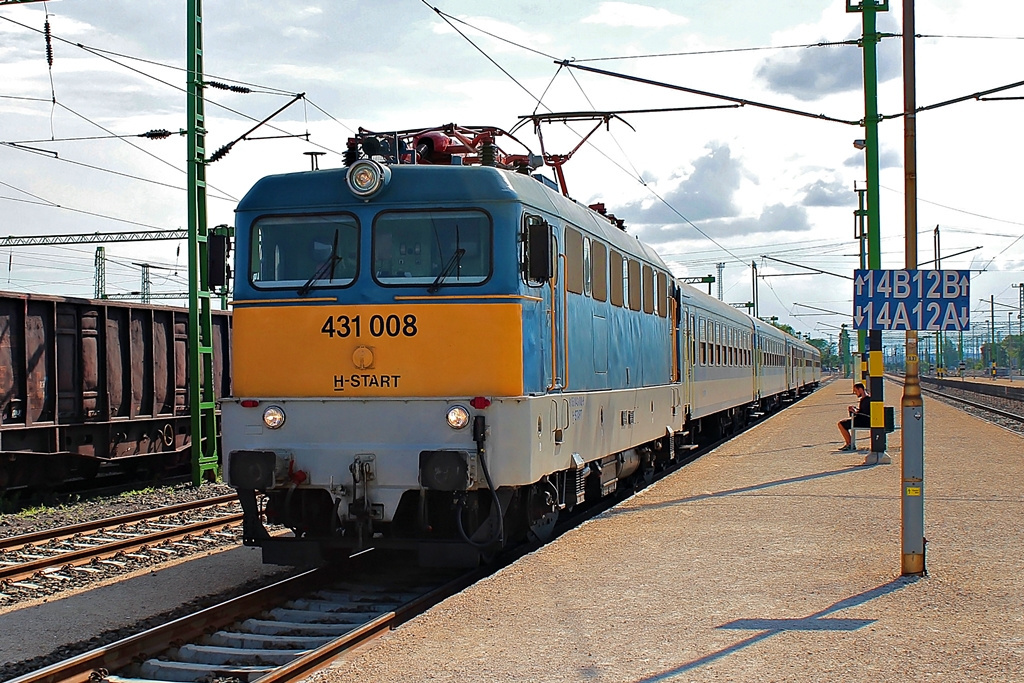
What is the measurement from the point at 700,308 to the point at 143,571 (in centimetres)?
1348

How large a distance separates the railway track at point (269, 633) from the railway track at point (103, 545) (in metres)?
2.07

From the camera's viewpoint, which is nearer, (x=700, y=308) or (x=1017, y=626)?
(x=1017, y=626)

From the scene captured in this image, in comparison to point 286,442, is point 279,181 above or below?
above

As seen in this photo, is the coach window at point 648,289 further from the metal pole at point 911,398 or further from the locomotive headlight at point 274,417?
the locomotive headlight at point 274,417

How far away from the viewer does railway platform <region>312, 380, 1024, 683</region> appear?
5.93 meters

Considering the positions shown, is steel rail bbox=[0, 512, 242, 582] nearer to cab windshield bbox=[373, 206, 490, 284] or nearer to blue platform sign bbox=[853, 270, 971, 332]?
cab windshield bbox=[373, 206, 490, 284]

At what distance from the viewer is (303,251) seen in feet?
29.5

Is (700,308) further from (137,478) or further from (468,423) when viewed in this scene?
(468,423)

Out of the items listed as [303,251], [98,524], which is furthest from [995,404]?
[303,251]

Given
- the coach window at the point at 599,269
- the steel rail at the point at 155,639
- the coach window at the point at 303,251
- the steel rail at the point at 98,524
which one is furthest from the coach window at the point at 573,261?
the steel rail at the point at 98,524

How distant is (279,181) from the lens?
30.1ft

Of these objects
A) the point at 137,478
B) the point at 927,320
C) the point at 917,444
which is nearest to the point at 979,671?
the point at 917,444

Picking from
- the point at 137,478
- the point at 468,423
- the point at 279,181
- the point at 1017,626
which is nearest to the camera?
the point at 1017,626

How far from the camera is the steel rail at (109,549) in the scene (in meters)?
9.40
